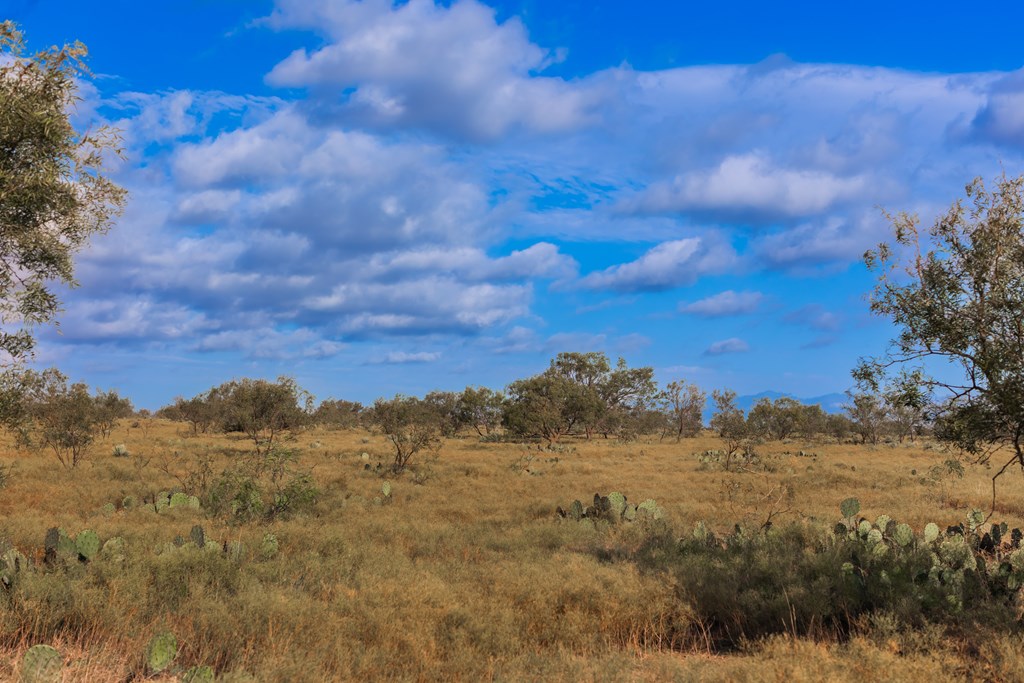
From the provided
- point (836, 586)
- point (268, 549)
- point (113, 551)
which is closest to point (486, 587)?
point (268, 549)

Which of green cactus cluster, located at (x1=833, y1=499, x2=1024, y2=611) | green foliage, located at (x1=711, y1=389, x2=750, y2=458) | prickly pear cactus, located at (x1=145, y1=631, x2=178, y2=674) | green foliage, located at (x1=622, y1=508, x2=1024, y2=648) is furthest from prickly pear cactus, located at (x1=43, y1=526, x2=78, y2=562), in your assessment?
green foliage, located at (x1=711, y1=389, x2=750, y2=458)

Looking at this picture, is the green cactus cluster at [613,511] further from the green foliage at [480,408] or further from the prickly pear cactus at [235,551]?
the green foliage at [480,408]

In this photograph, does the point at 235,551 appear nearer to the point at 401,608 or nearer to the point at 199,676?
the point at 401,608

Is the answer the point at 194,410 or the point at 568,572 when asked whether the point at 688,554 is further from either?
the point at 194,410

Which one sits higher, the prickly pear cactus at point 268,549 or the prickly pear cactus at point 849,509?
the prickly pear cactus at point 849,509

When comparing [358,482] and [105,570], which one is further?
[358,482]

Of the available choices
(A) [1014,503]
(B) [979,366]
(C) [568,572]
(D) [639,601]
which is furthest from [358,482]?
(A) [1014,503]

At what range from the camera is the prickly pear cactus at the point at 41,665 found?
5910mm

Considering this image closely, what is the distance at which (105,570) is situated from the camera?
371 inches

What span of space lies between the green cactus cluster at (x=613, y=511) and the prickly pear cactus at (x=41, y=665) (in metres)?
11.8

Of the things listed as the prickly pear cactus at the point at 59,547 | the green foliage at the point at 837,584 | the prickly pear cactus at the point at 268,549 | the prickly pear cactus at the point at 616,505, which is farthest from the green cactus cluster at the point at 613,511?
the prickly pear cactus at the point at 59,547

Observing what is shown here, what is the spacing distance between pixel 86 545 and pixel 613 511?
11.7 m

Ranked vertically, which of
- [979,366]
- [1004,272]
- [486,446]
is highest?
[1004,272]

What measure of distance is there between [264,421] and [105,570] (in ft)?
112
